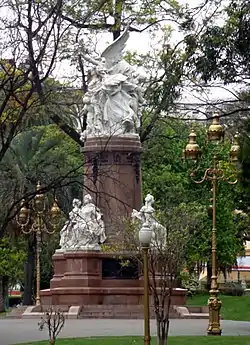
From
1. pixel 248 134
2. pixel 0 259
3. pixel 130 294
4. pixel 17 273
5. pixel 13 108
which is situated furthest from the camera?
pixel 17 273

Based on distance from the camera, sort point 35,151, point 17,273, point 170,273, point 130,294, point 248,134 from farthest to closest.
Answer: point 17,273
point 35,151
point 130,294
point 248,134
point 170,273

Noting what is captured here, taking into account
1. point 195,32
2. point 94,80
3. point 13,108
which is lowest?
point 13,108

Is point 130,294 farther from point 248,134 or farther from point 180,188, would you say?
point 180,188

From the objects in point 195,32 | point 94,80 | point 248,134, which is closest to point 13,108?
point 195,32

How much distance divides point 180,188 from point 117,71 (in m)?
12.6

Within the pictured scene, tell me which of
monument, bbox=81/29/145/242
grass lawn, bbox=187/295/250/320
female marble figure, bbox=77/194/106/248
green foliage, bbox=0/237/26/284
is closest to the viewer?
female marble figure, bbox=77/194/106/248

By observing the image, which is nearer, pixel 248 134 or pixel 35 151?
pixel 248 134

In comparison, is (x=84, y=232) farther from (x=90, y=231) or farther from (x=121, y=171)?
(x=121, y=171)

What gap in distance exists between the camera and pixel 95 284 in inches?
1329

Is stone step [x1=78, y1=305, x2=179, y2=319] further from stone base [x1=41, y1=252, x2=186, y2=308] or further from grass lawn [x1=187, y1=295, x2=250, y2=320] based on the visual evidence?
grass lawn [x1=187, y1=295, x2=250, y2=320]

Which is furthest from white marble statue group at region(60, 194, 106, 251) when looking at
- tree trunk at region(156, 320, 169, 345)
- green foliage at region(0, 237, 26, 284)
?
tree trunk at region(156, 320, 169, 345)

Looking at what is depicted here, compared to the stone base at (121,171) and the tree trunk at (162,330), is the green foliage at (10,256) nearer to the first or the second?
the stone base at (121,171)

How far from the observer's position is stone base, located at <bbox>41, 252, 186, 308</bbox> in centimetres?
3334

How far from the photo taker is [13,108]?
57.8 feet
